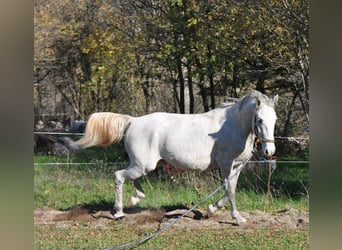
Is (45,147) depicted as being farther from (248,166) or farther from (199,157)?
(248,166)

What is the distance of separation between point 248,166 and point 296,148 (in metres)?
0.52

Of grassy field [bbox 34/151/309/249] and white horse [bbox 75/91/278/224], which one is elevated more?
white horse [bbox 75/91/278/224]

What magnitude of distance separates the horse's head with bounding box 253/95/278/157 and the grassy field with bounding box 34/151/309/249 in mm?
405

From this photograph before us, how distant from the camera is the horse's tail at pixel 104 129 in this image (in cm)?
675

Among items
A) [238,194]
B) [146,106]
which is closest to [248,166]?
[238,194]

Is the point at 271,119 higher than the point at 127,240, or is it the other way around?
the point at 271,119

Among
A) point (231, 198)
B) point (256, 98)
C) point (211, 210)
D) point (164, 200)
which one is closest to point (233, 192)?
point (231, 198)

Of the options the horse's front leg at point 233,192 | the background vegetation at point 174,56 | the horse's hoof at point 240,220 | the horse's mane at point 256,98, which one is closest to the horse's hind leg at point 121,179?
the background vegetation at point 174,56

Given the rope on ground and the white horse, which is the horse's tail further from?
the rope on ground

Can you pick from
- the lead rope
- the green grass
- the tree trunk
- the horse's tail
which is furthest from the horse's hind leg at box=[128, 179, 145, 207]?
the tree trunk

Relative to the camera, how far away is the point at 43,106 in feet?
22.2

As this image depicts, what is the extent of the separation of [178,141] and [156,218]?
79cm

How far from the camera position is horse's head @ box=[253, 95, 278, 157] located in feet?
21.6

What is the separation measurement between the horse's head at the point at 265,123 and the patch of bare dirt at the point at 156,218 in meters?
0.74
